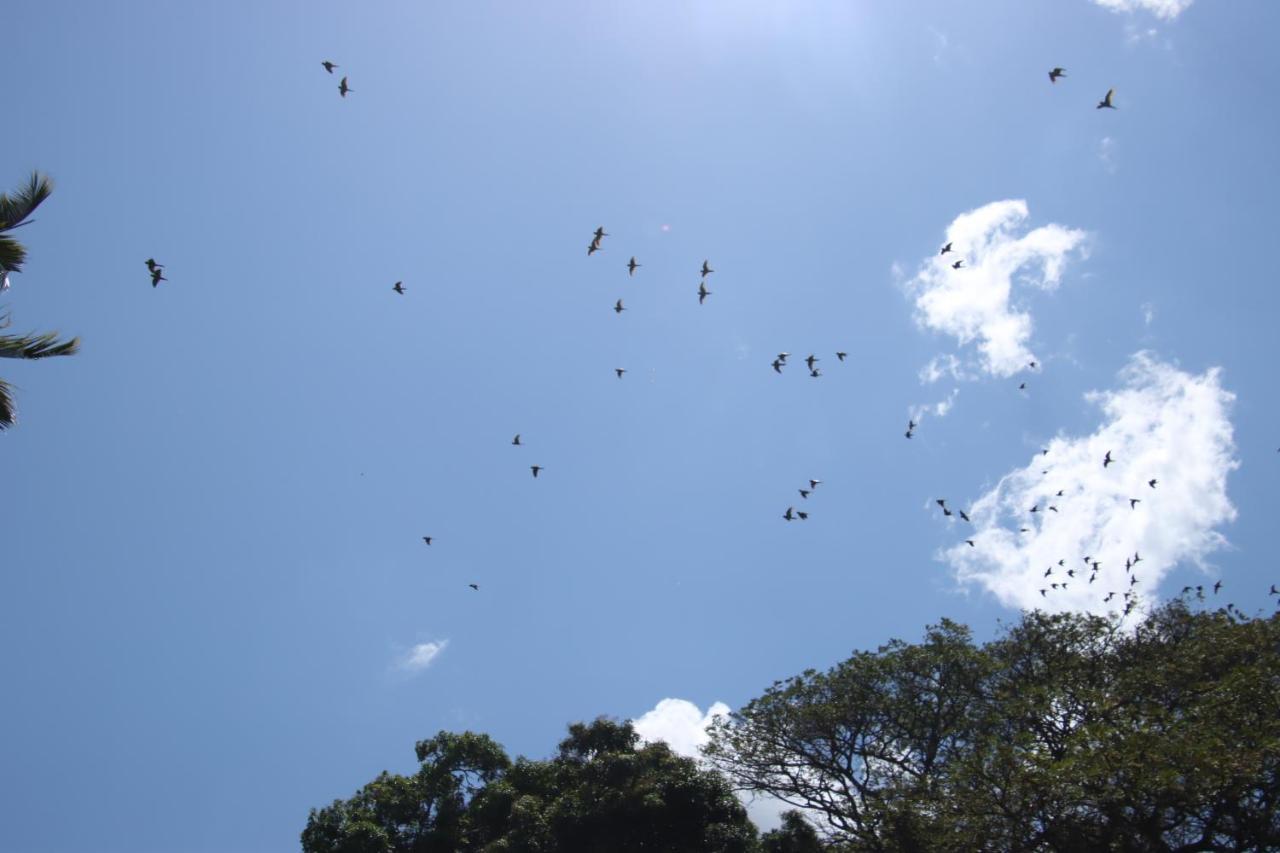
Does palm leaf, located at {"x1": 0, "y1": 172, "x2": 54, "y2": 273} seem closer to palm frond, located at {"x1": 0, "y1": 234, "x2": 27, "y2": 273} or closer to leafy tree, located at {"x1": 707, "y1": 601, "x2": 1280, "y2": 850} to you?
palm frond, located at {"x1": 0, "y1": 234, "x2": 27, "y2": 273}

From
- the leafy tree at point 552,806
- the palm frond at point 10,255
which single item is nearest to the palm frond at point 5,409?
the palm frond at point 10,255

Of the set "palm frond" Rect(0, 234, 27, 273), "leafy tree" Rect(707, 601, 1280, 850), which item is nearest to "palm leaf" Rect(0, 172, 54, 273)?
"palm frond" Rect(0, 234, 27, 273)

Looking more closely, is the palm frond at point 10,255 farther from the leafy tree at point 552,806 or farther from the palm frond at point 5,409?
the leafy tree at point 552,806

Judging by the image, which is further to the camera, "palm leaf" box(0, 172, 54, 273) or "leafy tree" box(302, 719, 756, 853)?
"leafy tree" box(302, 719, 756, 853)

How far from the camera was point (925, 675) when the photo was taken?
80.4 ft

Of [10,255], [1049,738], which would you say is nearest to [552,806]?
[1049,738]

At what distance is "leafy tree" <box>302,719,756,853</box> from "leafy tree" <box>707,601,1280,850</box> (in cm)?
180

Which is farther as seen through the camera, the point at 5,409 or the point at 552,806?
the point at 552,806

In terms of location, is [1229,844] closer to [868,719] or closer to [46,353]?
[868,719]

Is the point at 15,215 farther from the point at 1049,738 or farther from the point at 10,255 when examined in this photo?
the point at 1049,738

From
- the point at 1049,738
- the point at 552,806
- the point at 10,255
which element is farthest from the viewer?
the point at 552,806

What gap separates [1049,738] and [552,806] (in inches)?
584

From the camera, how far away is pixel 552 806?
996 inches

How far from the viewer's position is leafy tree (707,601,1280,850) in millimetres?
15547
